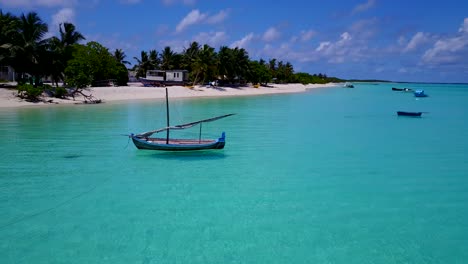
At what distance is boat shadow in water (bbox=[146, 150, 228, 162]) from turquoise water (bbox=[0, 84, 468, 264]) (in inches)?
4.4

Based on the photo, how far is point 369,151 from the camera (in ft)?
74.6

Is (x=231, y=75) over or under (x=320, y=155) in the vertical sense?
over

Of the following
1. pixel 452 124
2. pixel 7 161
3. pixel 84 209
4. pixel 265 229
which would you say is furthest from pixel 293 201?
pixel 452 124

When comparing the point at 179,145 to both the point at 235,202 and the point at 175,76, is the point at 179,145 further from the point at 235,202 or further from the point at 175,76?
the point at 175,76

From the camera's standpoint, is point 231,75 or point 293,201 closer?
point 293,201

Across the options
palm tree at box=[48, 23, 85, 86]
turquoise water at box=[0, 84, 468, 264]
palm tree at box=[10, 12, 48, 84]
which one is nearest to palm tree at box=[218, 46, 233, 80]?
palm tree at box=[48, 23, 85, 86]

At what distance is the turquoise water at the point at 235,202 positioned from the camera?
9.87 metres

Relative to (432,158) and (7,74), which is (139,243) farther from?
(7,74)

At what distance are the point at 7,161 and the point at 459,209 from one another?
60.7 feet

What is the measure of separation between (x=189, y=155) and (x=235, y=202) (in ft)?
24.8

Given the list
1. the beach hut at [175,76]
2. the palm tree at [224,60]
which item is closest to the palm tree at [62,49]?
the beach hut at [175,76]

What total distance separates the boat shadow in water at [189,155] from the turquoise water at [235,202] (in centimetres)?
11

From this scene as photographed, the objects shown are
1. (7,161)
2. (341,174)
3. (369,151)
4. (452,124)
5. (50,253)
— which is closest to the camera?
(50,253)

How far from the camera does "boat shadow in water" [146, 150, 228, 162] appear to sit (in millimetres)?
19922
